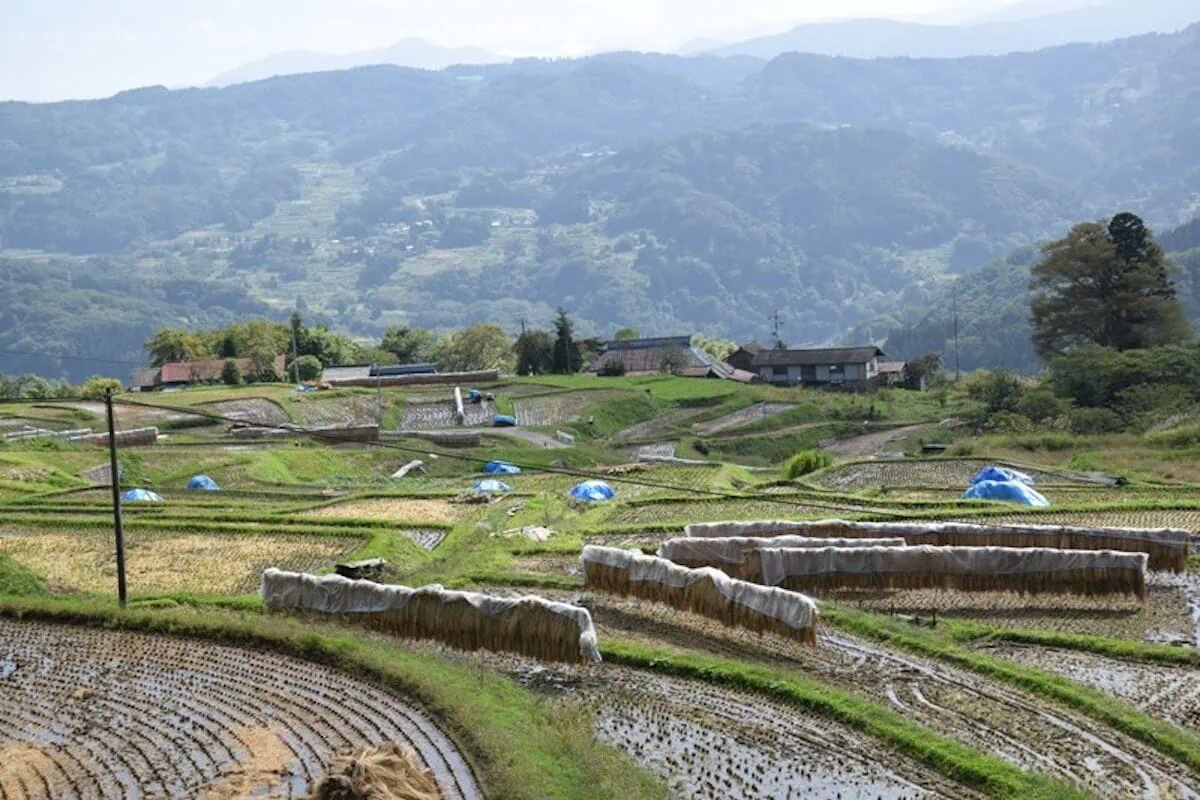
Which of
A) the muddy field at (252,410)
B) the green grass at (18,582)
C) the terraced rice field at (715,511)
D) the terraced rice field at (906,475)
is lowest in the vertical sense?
the terraced rice field at (906,475)

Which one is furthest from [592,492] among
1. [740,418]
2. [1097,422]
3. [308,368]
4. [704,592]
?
[308,368]

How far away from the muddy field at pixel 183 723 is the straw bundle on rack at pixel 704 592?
17.1 feet

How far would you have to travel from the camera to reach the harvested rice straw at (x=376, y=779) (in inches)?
566

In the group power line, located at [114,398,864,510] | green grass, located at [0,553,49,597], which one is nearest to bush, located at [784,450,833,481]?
power line, located at [114,398,864,510]

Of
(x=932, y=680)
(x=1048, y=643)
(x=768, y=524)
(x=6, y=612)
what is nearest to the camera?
(x=932, y=680)

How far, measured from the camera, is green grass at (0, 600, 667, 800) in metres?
15.5

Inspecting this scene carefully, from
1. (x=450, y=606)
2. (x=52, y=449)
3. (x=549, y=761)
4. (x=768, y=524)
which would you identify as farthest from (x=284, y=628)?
(x=52, y=449)

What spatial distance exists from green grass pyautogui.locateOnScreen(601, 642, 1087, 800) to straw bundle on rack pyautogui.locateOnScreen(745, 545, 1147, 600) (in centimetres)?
411

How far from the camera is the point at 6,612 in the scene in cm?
2481

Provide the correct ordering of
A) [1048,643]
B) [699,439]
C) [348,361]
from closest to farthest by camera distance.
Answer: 1. [1048,643]
2. [699,439]
3. [348,361]

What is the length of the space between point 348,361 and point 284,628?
7882 cm

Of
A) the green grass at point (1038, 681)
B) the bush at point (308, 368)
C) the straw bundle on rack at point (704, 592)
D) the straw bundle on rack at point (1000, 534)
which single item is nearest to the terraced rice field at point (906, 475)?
the straw bundle on rack at point (1000, 534)

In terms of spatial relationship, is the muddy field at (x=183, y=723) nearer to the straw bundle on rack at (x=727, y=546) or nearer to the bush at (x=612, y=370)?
the straw bundle on rack at (x=727, y=546)

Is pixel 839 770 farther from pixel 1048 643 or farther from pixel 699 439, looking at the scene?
pixel 699 439
